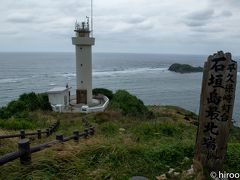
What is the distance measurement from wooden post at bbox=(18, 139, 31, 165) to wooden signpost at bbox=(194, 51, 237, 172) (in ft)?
9.87

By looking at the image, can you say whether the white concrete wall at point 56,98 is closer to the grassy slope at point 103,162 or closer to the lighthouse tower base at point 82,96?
the lighthouse tower base at point 82,96

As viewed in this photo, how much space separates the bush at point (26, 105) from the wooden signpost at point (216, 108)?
20.2 metres

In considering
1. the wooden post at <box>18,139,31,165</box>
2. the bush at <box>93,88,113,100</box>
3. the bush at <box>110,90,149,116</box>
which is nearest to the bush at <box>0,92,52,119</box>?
the bush at <box>110,90,149,116</box>

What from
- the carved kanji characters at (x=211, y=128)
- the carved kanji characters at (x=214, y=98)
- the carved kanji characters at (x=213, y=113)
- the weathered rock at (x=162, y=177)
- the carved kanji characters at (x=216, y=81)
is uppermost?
the carved kanji characters at (x=216, y=81)

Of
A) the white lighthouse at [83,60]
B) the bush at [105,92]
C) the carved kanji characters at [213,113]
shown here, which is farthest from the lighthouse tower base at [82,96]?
the carved kanji characters at [213,113]

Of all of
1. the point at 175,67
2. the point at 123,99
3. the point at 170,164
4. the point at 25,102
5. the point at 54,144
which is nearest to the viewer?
the point at 54,144

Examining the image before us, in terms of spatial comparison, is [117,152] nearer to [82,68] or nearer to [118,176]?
[118,176]

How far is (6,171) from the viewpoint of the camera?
414cm

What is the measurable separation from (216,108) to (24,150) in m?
3.27

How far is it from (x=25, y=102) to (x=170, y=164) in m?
22.1

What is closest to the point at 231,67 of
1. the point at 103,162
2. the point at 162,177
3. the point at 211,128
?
the point at 211,128

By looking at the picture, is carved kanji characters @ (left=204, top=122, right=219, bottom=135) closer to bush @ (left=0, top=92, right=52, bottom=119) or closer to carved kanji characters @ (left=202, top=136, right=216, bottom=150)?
carved kanji characters @ (left=202, top=136, right=216, bottom=150)

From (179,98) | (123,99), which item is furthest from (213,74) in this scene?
(179,98)

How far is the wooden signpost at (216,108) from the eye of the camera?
496 cm
